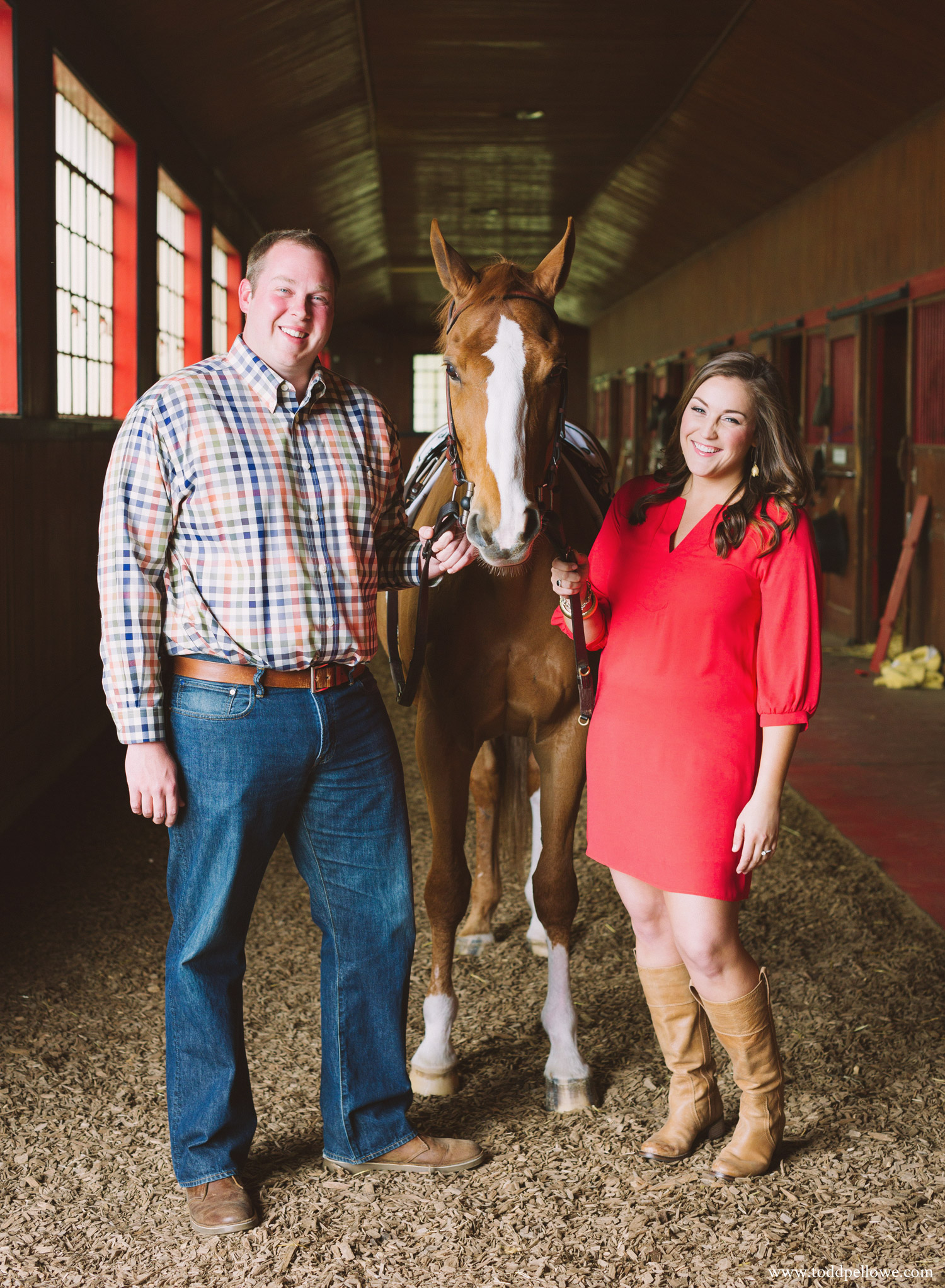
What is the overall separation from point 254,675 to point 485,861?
1666mm

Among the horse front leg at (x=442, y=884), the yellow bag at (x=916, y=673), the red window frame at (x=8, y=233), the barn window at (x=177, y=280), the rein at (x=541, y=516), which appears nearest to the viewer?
the rein at (x=541, y=516)

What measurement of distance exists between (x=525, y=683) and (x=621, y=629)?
0.47 meters

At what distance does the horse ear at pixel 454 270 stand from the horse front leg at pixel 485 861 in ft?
4.78

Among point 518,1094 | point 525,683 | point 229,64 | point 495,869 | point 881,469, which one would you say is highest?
point 229,64

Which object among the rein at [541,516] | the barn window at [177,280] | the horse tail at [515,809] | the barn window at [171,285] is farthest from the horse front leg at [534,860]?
the barn window at [171,285]

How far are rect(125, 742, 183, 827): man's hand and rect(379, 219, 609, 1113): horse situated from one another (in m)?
0.67

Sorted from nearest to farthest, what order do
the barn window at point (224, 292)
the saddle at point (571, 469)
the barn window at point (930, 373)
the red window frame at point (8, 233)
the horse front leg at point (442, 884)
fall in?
the horse front leg at point (442, 884), the saddle at point (571, 469), the red window frame at point (8, 233), the barn window at point (930, 373), the barn window at point (224, 292)

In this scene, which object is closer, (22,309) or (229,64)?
(22,309)

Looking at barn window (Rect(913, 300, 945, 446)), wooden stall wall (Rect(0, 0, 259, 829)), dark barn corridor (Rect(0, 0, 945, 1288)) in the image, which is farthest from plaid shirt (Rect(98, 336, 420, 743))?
barn window (Rect(913, 300, 945, 446))

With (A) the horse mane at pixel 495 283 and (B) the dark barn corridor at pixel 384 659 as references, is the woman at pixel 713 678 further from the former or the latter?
(A) the horse mane at pixel 495 283

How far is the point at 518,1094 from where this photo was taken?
247 cm

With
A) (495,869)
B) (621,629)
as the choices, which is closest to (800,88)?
(495,869)

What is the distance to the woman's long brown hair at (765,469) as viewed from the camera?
6.27 feet

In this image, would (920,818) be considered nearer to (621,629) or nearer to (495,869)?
(495,869)
